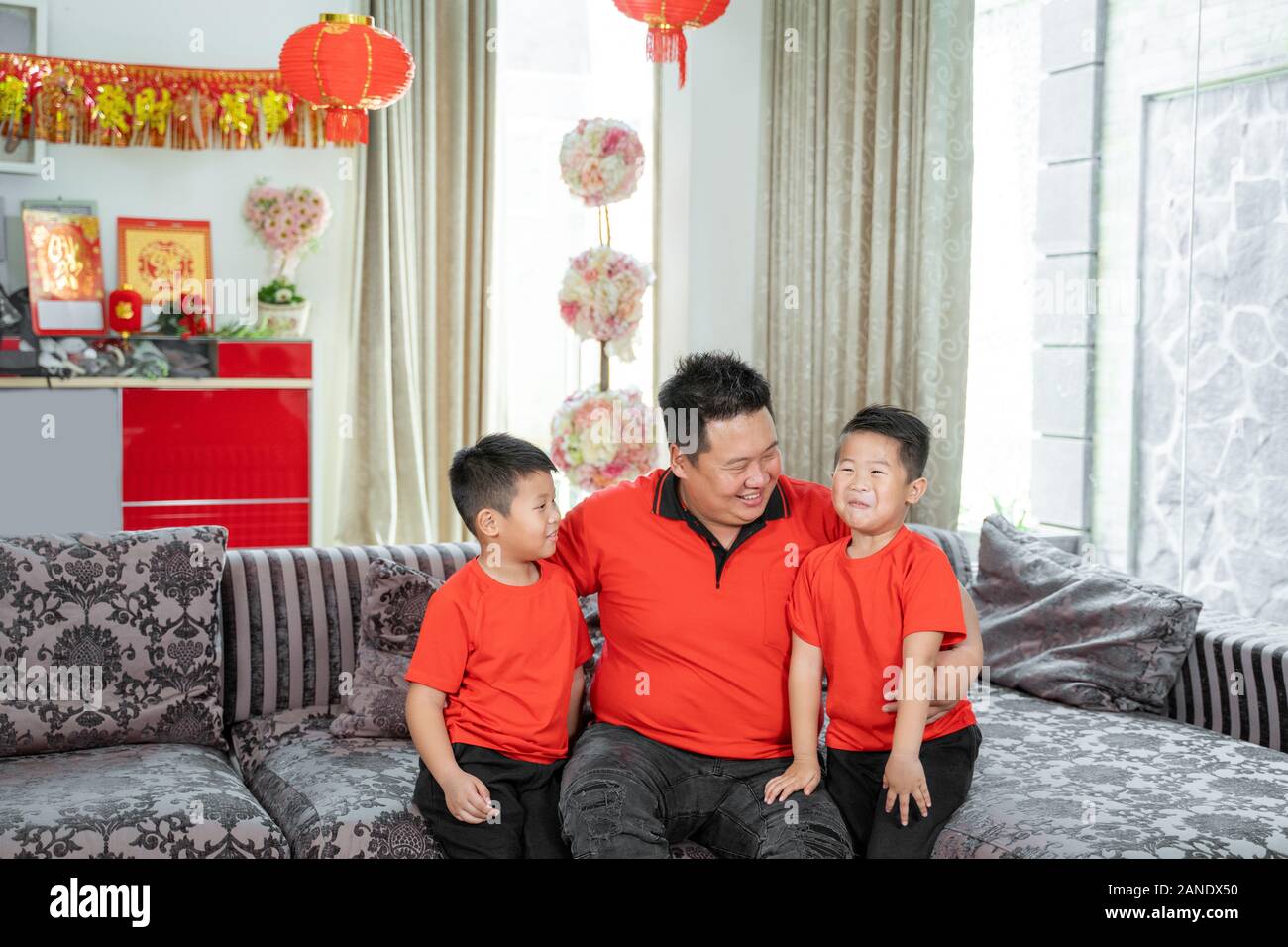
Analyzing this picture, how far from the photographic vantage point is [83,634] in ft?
8.14

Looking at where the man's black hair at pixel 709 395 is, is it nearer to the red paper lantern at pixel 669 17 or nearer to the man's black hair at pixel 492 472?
the man's black hair at pixel 492 472

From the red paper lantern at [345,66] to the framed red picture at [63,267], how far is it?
57.0 inches

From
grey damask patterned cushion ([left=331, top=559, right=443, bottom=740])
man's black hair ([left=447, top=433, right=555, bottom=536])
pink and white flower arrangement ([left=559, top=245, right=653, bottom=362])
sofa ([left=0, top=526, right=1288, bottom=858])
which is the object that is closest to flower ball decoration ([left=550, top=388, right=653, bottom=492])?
pink and white flower arrangement ([left=559, top=245, right=653, bottom=362])

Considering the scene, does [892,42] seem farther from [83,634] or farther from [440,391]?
[83,634]

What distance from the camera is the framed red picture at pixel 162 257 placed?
4938 millimetres

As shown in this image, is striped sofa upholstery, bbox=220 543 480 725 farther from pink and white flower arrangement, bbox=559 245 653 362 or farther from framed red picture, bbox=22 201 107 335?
framed red picture, bbox=22 201 107 335

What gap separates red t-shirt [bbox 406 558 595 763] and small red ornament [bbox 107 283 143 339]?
10.4 ft

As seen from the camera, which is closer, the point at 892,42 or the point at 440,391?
the point at 892,42

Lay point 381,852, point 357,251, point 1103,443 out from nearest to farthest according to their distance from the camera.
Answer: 1. point 381,852
2. point 1103,443
3. point 357,251

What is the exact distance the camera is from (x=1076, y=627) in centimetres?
282

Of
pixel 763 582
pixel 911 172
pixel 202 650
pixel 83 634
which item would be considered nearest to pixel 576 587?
pixel 763 582

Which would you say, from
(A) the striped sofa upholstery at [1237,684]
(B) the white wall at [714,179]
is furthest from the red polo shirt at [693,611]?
(B) the white wall at [714,179]

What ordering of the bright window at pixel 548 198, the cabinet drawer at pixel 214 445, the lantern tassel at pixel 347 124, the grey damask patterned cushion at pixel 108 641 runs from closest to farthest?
the grey damask patterned cushion at pixel 108 641
the lantern tassel at pixel 347 124
the cabinet drawer at pixel 214 445
the bright window at pixel 548 198
